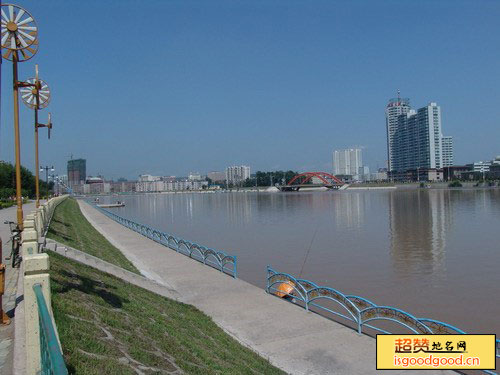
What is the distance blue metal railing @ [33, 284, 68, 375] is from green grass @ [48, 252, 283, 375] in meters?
1.06

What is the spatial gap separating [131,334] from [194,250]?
666 inches

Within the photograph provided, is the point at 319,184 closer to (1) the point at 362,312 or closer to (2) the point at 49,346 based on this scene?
(1) the point at 362,312

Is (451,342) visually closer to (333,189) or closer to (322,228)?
(322,228)

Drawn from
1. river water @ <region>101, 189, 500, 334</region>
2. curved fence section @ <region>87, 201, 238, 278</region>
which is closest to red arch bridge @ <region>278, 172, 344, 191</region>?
river water @ <region>101, 189, 500, 334</region>

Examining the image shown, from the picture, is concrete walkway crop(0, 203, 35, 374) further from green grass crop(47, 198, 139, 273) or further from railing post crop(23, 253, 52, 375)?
green grass crop(47, 198, 139, 273)

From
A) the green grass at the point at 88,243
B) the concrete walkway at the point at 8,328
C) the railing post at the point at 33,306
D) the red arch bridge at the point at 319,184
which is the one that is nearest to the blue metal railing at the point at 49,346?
the railing post at the point at 33,306

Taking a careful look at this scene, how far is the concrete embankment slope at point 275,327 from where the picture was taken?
7.80m

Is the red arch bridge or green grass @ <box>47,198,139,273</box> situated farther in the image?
the red arch bridge

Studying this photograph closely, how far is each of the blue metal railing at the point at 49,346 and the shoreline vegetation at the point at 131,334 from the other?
103 cm

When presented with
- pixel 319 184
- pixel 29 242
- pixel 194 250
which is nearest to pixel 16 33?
pixel 29 242

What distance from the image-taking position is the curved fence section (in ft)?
54.1

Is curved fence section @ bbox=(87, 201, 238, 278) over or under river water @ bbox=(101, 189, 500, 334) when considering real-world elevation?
over

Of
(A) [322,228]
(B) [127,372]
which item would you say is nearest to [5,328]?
(B) [127,372]

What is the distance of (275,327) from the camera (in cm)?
971
